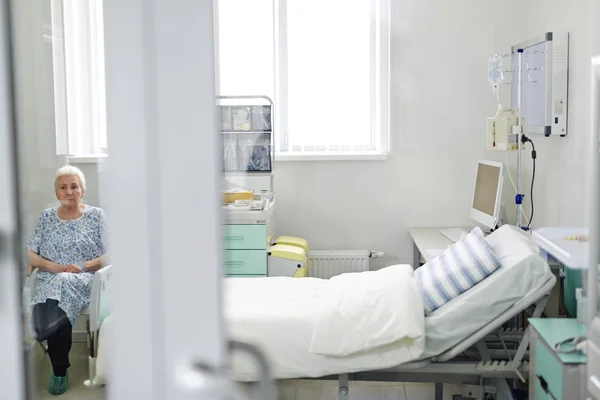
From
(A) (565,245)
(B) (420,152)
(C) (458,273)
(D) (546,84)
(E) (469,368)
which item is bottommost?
(E) (469,368)

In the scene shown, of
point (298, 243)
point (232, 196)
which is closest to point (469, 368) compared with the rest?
point (298, 243)

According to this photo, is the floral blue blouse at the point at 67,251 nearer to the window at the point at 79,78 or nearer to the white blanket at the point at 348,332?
the window at the point at 79,78

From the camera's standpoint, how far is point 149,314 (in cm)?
82

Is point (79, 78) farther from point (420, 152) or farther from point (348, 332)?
point (420, 152)

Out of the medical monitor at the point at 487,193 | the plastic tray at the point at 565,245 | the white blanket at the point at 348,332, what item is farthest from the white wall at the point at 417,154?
the white blanket at the point at 348,332

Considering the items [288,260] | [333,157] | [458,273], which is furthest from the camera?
[333,157]

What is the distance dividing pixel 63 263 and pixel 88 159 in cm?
13

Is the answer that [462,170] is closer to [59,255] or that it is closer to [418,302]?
[418,302]

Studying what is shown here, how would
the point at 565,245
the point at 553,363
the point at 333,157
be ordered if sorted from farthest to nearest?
1. the point at 333,157
2. the point at 565,245
3. the point at 553,363

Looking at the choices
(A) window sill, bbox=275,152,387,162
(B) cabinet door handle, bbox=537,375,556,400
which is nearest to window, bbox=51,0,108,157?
(B) cabinet door handle, bbox=537,375,556,400

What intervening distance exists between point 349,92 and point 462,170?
572mm

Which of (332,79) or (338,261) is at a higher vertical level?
(332,79)

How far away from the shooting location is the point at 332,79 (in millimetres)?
2959

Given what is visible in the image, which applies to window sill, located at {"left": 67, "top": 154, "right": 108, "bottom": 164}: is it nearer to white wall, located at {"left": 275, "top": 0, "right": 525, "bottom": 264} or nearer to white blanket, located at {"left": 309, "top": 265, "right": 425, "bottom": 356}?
white blanket, located at {"left": 309, "top": 265, "right": 425, "bottom": 356}
